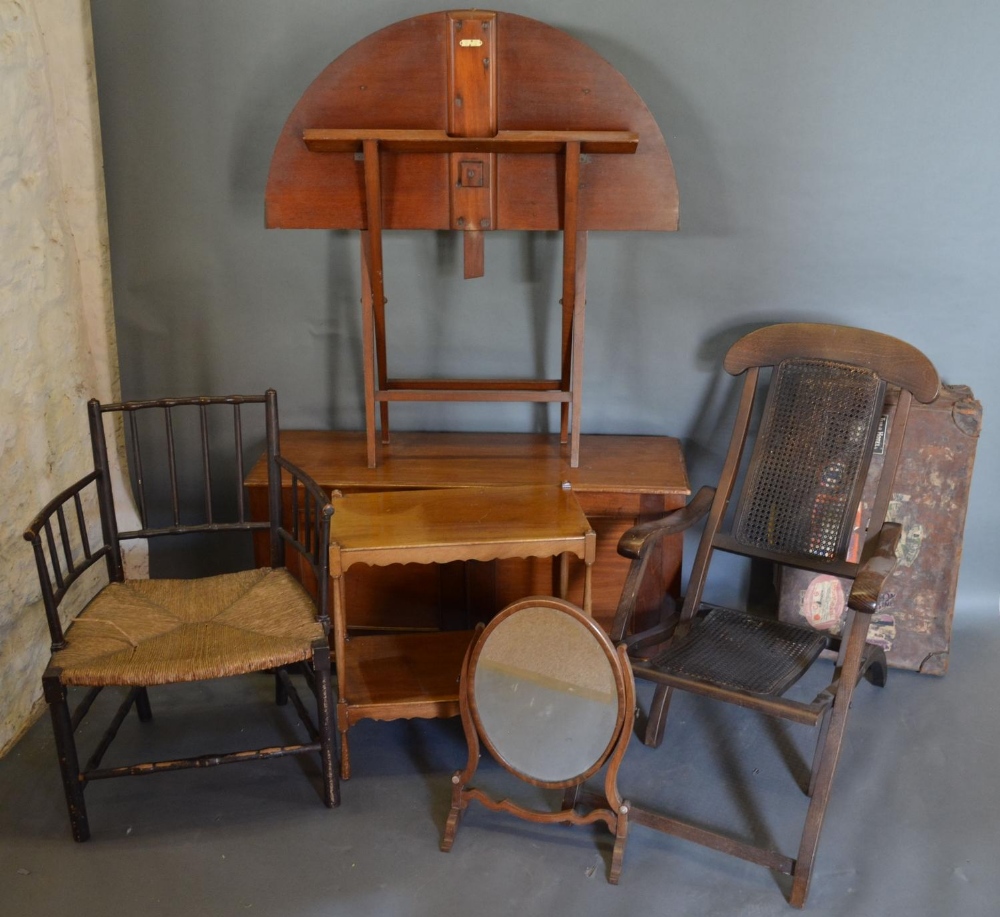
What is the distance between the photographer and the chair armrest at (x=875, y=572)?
211cm

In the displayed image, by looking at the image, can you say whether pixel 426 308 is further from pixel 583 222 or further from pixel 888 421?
pixel 888 421

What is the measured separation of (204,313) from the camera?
10.2 ft

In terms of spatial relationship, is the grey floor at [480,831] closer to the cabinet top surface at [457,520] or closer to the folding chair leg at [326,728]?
the folding chair leg at [326,728]

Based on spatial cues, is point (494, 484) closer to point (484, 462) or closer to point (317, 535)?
point (484, 462)

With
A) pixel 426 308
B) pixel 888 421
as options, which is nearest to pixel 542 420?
pixel 426 308

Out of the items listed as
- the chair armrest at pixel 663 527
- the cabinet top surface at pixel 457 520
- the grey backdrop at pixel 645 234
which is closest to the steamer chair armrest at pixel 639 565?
the chair armrest at pixel 663 527

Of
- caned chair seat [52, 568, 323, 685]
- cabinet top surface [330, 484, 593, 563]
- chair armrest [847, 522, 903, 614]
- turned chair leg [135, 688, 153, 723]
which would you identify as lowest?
turned chair leg [135, 688, 153, 723]

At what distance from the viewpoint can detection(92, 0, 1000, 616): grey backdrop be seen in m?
2.74

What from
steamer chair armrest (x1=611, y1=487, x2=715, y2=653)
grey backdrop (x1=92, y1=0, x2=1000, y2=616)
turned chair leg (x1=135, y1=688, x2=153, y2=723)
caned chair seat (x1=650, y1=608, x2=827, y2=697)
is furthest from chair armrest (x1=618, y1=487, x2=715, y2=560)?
turned chair leg (x1=135, y1=688, x2=153, y2=723)

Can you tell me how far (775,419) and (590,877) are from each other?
4.27ft

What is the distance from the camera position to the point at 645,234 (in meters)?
2.95

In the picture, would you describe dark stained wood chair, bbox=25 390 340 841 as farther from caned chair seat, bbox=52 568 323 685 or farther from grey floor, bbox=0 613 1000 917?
grey floor, bbox=0 613 1000 917

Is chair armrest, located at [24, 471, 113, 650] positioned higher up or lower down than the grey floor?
higher up

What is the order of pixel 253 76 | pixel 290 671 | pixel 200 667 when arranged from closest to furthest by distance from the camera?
1. pixel 200 667
2. pixel 253 76
3. pixel 290 671
